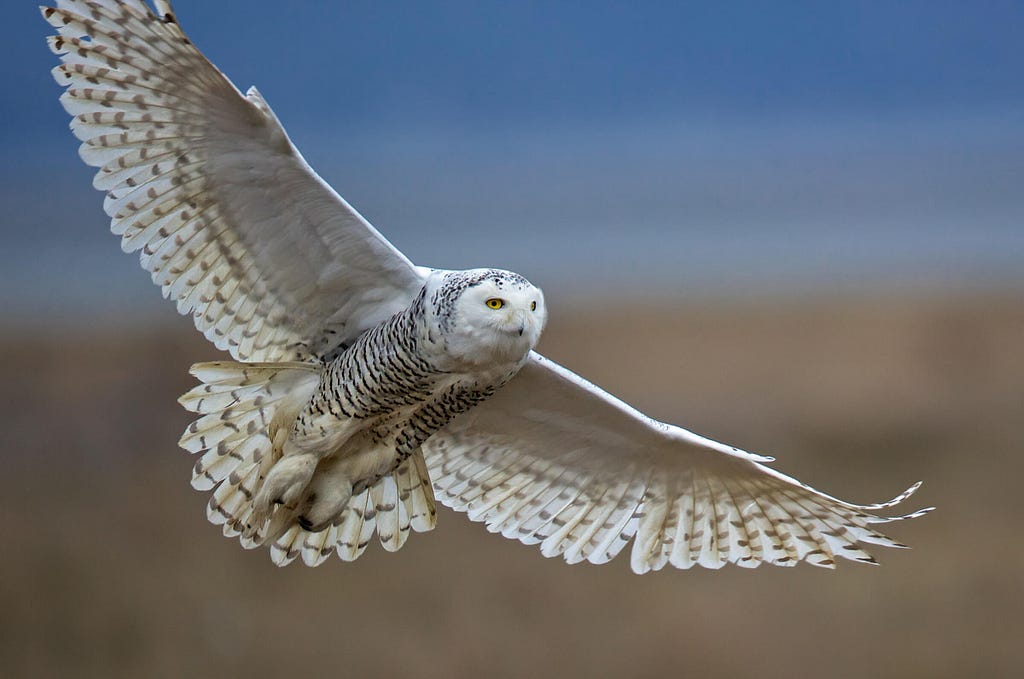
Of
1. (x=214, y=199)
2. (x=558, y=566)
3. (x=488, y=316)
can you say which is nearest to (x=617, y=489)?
(x=488, y=316)

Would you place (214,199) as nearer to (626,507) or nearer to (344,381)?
(344,381)

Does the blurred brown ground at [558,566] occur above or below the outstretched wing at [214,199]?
below

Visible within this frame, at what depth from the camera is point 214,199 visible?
330 cm

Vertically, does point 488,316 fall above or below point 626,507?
above

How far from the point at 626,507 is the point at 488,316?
4.22 ft

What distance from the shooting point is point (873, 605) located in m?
7.99

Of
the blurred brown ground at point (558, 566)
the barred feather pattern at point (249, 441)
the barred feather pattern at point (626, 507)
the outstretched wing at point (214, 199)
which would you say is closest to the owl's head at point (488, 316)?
the outstretched wing at point (214, 199)

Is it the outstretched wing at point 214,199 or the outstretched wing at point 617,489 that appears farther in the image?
the outstretched wing at point 617,489

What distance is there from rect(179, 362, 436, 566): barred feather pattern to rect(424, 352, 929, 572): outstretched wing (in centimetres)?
32

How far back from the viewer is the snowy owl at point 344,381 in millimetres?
3047

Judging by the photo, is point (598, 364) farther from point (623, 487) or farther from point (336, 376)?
point (336, 376)

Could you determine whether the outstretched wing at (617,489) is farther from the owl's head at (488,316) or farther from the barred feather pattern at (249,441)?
the owl's head at (488,316)

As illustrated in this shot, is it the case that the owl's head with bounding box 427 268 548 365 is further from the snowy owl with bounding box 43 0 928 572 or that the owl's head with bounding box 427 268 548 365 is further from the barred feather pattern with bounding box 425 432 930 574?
the barred feather pattern with bounding box 425 432 930 574

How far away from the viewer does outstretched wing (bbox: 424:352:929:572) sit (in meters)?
3.71
